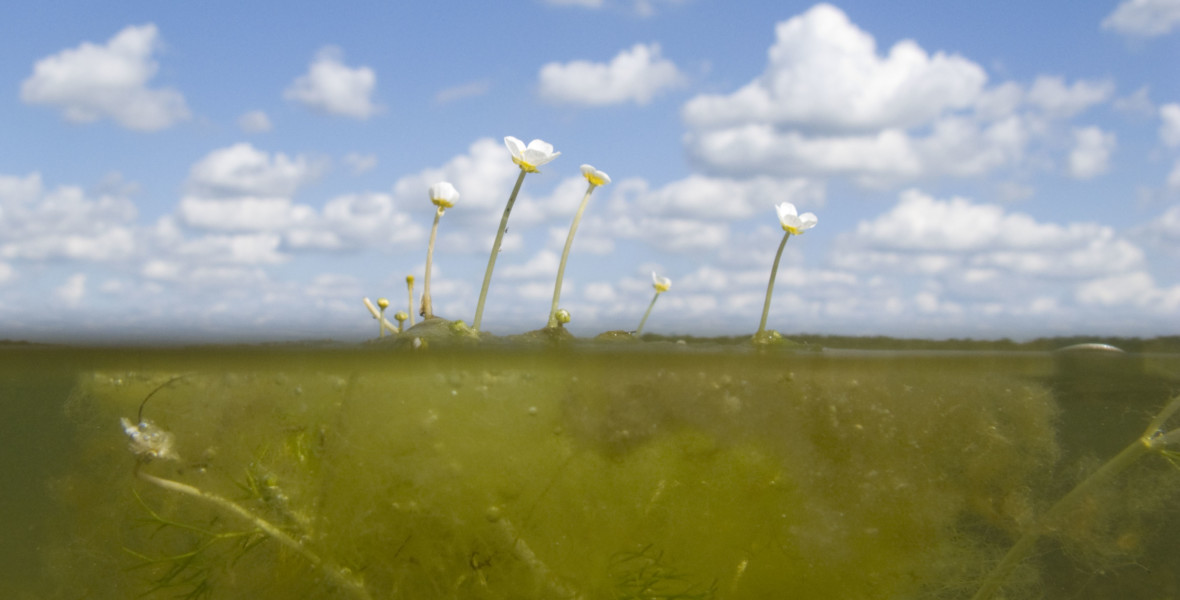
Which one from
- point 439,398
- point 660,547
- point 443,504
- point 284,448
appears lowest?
point 660,547

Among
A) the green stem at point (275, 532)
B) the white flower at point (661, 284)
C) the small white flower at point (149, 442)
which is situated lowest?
the green stem at point (275, 532)

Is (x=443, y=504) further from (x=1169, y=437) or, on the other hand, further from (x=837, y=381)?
(x=1169, y=437)

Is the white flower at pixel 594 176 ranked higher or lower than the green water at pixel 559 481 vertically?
higher

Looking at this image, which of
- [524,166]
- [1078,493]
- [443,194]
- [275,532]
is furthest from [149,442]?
[1078,493]

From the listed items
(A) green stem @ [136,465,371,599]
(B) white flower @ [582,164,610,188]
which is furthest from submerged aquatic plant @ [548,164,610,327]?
(A) green stem @ [136,465,371,599]

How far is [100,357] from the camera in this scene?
14.2ft

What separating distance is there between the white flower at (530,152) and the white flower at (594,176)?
0.25 m

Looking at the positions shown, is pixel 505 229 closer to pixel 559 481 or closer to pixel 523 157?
pixel 523 157

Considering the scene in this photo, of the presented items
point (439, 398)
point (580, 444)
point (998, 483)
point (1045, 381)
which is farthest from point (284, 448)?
point (1045, 381)

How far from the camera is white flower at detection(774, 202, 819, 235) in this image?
3.73 meters

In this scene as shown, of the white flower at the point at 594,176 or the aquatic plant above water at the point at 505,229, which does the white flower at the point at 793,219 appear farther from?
the white flower at the point at 594,176

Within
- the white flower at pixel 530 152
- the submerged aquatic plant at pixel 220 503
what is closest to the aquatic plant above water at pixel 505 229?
the white flower at pixel 530 152

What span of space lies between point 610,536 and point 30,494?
2.93m

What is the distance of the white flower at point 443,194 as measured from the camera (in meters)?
3.74
